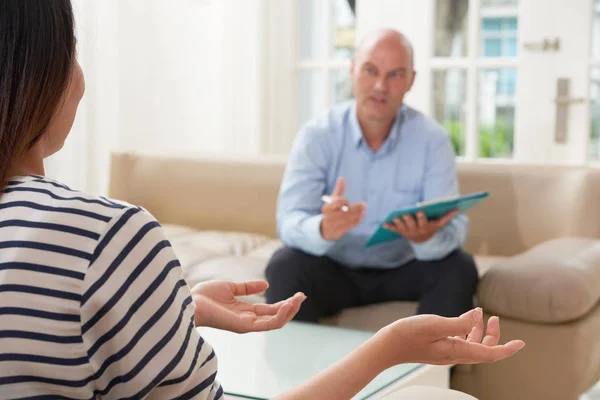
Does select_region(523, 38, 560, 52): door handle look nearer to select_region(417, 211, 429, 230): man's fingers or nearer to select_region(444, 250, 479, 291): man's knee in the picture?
select_region(444, 250, 479, 291): man's knee

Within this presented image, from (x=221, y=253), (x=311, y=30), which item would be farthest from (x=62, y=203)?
(x=311, y=30)

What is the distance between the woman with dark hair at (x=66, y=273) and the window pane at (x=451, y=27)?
10.00 ft

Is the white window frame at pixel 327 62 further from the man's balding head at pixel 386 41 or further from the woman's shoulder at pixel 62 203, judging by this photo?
the woman's shoulder at pixel 62 203

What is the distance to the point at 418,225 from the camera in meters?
2.04

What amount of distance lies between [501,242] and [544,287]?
558 millimetres

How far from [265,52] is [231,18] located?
0.24 meters

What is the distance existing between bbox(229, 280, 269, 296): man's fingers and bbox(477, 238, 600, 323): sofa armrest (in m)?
1.25

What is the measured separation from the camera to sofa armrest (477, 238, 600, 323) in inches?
80.1

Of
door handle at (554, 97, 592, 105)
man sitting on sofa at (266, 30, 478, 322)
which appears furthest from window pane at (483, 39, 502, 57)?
man sitting on sofa at (266, 30, 478, 322)

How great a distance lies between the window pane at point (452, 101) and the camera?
11.8 ft

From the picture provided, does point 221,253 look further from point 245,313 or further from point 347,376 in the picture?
point 347,376

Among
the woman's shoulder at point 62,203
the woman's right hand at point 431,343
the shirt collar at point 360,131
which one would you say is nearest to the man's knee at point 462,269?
the shirt collar at point 360,131

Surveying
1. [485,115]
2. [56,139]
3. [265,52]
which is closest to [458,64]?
[485,115]

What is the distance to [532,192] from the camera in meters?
2.58
